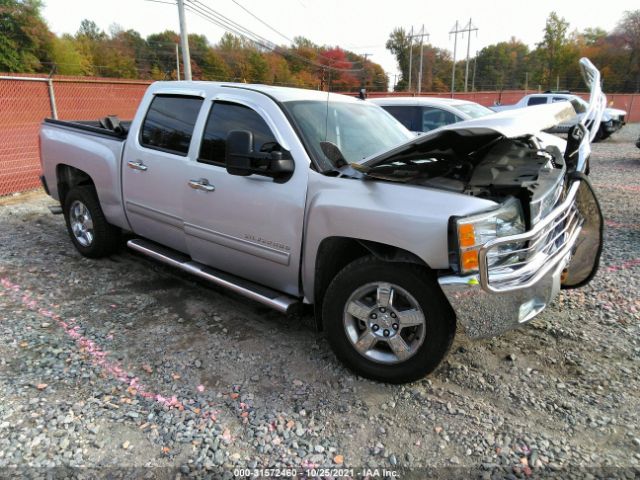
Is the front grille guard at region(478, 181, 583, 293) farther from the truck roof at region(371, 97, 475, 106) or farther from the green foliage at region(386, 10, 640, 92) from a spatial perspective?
the green foliage at region(386, 10, 640, 92)

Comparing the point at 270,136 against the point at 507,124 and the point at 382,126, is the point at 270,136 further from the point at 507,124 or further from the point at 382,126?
the point at 507,124

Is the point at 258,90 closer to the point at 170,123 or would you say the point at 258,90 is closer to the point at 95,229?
the point at 170,123

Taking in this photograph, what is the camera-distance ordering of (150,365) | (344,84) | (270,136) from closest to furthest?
(150,365)
(270,136)
(344,84)

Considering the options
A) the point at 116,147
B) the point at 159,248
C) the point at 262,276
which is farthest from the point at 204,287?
the point at 116,147

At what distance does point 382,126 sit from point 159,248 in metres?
2.39

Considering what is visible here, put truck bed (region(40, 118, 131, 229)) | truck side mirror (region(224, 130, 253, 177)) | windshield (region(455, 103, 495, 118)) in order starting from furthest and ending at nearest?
1. windshield (region(455, 103, 495, 118))
2. truck bed (region(40, 118, 131, 229))
3. truck side mirror (region(224, 130, 253, 177))

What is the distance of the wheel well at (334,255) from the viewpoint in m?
2.99

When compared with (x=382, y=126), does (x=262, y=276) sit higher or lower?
lower

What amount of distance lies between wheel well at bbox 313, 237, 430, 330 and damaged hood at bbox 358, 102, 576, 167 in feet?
1.70

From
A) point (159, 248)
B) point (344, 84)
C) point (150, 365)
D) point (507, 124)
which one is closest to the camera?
point (507, 124)

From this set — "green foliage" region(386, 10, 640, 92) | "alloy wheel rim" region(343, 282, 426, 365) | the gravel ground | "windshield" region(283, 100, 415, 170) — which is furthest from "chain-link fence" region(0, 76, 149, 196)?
"green foliage" region(386, 10, 640, 92)

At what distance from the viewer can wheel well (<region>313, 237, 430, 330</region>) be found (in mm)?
2992

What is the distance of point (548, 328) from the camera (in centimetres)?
376

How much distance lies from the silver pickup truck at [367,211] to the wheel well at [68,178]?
1101mm
